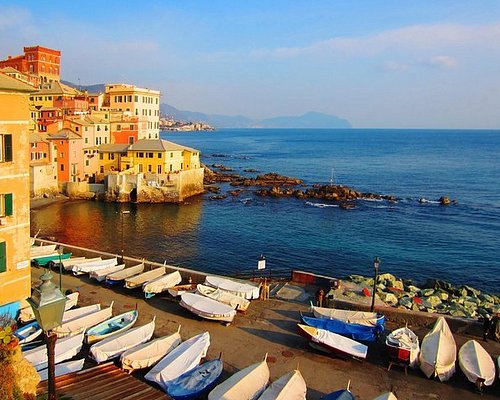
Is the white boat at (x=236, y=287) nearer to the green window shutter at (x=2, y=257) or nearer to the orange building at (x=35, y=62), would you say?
the green window shutter at (x=2, y=257)

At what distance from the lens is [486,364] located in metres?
16.4

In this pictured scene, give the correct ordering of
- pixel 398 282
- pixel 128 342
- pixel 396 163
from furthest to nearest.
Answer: pixel 396 163 < pixel 398 282 < pixel 128 342

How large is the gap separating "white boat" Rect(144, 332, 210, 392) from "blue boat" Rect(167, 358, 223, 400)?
263mm

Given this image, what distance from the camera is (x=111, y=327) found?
1964 cm

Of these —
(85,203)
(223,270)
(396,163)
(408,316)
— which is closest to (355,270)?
(223,270)

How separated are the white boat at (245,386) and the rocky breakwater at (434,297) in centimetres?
1043

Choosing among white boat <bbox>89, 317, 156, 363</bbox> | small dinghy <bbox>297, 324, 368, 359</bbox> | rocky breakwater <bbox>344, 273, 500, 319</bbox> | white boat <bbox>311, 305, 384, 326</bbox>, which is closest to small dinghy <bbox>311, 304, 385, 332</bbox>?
white boat <bbox>311, 305, 384, 326</bbox>

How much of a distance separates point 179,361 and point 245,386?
9.93ft

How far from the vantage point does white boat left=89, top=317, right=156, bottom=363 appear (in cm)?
1680

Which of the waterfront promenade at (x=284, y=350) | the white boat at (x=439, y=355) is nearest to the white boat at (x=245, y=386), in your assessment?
the waterfront promenade at (x=284, y=350)

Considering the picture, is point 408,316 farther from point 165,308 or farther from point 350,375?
point 165,308

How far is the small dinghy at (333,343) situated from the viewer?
1748 centimetres

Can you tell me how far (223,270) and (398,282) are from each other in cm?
1409

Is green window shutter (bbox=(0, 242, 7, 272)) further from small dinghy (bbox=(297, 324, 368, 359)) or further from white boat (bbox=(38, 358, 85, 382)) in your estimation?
small dinghy (bbox=(297, 324, 368, 359))
